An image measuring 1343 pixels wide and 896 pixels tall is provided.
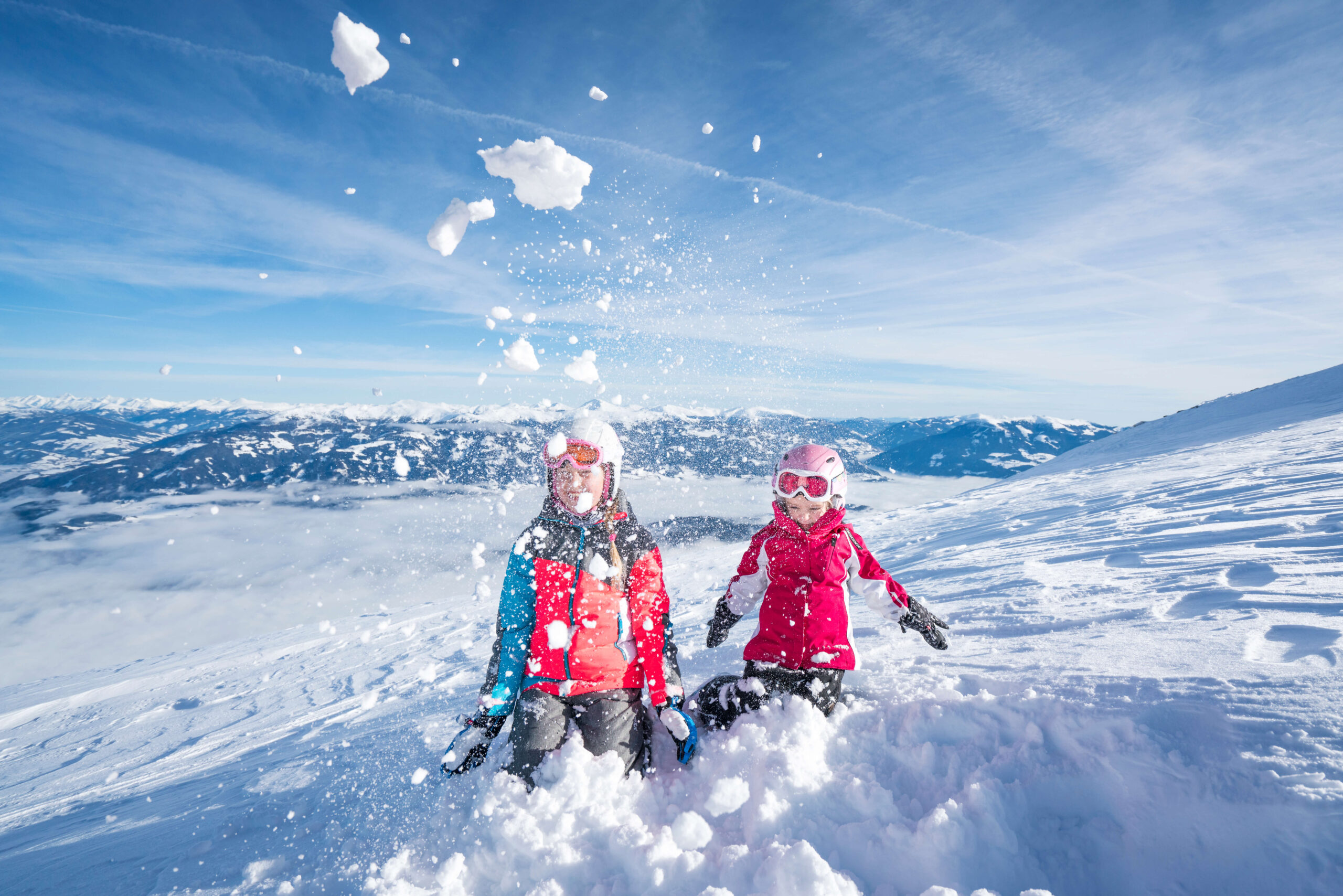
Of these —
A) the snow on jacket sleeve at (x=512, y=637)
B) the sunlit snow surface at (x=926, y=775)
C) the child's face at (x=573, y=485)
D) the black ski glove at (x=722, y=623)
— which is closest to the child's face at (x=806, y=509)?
the black ski glove at (x=722, y=623)

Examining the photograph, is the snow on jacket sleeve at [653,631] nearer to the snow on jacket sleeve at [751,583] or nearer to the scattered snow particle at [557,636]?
the scattered snow particle at [557,636]

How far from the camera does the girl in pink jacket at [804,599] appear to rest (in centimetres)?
279

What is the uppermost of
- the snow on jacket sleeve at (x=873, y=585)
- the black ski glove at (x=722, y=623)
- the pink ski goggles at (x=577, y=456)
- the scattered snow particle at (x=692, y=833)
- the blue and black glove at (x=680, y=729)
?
the pink ski goggles at (x=577, y=456)

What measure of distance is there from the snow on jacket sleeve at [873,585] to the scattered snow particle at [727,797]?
1200mm

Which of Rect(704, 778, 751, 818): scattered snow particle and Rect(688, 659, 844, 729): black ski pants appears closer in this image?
Rect(704, 778, 751, 818): scattered snow particle

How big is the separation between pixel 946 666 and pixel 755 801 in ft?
4.94

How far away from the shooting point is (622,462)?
10.2 ft

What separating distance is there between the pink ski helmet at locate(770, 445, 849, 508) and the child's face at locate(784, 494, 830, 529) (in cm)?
3

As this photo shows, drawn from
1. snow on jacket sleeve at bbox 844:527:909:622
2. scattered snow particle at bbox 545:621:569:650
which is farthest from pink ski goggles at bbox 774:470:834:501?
scattered snow particle at bbox 545:621:569:650

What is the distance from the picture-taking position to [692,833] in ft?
6.91

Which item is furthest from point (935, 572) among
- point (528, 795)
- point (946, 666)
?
point (528, 795)

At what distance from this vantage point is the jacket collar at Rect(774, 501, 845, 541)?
9.84ft

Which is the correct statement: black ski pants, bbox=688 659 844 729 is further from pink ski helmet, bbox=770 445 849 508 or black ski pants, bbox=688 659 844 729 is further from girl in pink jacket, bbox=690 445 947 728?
pink ski helmet, bbox=770 445 849 508

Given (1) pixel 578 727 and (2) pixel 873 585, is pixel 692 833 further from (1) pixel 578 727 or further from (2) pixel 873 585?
(2) pixel 873 585
